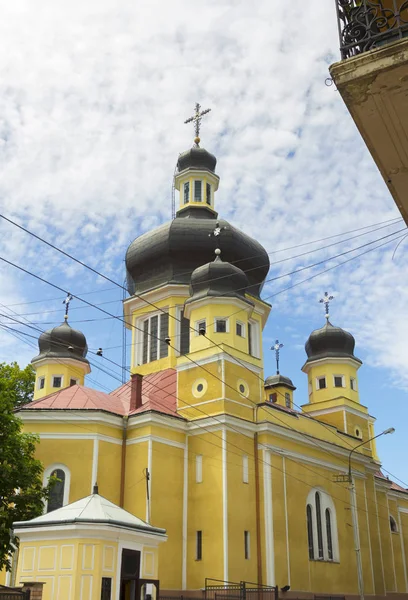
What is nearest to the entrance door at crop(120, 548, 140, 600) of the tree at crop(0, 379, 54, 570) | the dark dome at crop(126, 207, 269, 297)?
the tree at crop(0, 379, 54, 570)

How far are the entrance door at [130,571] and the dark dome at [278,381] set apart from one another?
29.7 m

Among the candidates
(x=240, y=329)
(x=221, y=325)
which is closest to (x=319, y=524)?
(x=240, y=329)

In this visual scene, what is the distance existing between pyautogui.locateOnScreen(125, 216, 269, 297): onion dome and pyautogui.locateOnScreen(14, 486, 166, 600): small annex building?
63.2ft

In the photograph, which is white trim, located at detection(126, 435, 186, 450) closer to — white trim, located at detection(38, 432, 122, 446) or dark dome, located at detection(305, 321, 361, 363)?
white trim, located at detection(38, 432, 122, 446)

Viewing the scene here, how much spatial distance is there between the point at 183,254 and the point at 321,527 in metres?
14.4

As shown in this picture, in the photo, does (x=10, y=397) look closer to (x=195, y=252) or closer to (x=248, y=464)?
(x=248, y=464)

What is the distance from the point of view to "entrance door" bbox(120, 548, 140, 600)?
14.2m

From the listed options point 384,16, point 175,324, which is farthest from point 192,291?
point 384,16

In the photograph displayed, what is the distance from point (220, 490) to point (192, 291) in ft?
27.9

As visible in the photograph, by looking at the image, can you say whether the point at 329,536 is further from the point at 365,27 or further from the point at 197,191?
the point at 365,27

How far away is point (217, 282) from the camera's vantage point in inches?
1101

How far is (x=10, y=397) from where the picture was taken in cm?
1894

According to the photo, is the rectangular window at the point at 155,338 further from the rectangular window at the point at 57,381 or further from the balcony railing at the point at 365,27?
the balcony railing at the point at 365,27

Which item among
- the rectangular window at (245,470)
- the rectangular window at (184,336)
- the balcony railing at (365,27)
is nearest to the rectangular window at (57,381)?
the rectangular window at (184,336)
